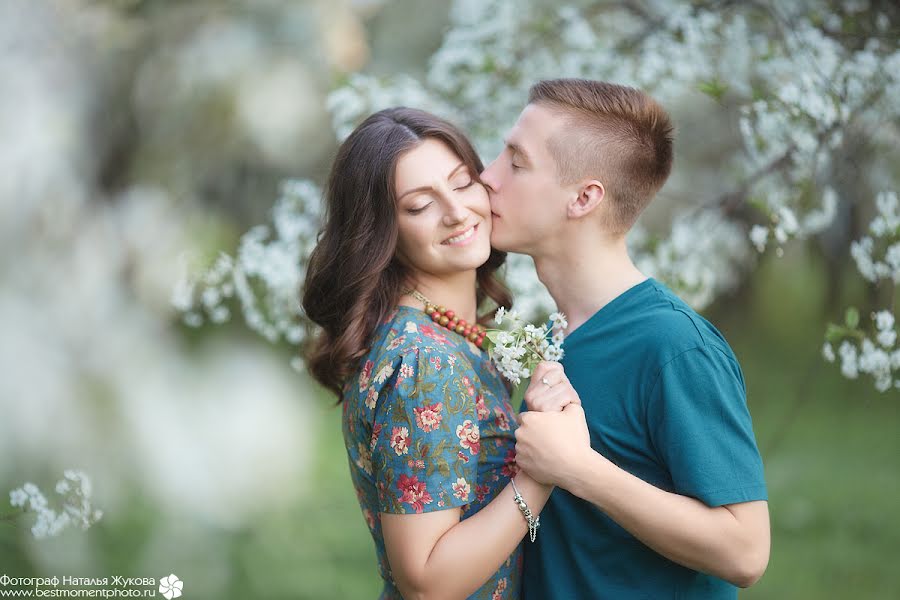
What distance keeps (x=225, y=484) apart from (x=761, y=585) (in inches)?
130

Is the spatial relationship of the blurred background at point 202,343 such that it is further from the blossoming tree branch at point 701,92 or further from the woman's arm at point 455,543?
the woman's arm at point 455,543

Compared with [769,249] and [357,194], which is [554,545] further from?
[769,249]

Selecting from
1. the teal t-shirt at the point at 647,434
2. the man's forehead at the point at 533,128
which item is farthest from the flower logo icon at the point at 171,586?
the man's forehead at the point at 533,128

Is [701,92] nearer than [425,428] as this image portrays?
No

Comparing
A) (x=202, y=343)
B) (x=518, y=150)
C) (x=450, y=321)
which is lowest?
(x=202, y=343)

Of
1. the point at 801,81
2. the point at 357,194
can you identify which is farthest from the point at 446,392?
the point at 801,81

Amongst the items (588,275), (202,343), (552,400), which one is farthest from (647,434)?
(202,343)

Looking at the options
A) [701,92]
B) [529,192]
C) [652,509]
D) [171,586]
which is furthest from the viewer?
[171,586]

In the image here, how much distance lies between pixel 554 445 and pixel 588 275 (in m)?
0.54

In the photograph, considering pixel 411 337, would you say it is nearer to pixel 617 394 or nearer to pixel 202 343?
pixel 617 394

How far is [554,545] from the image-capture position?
2.09 m

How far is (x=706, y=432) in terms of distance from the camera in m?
1.84

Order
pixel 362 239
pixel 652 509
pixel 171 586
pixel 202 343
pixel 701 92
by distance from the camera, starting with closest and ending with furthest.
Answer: pixel 652 509
pixel 362 239
pixel 701 92
pixel 171 586
pixel 202 343

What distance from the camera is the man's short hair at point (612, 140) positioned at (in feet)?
7.38
